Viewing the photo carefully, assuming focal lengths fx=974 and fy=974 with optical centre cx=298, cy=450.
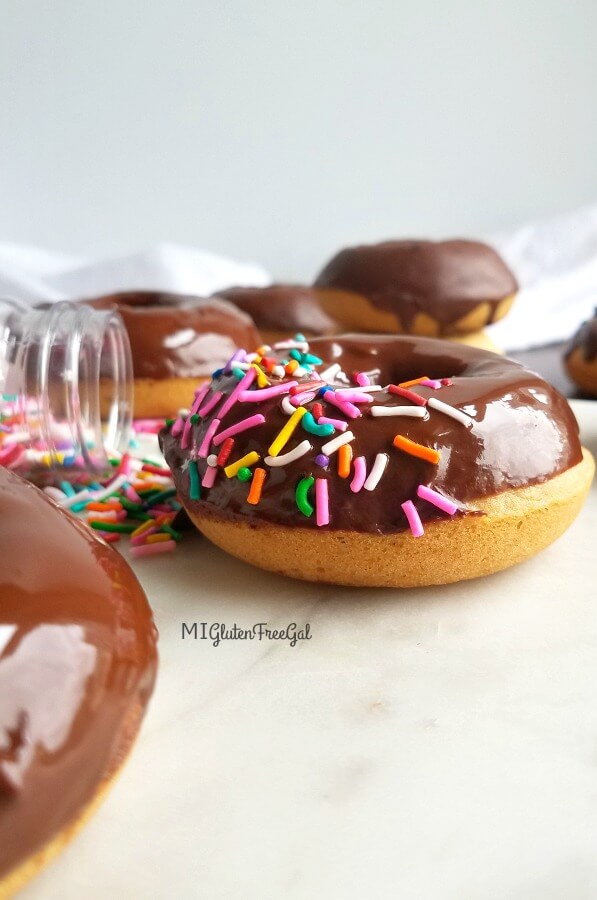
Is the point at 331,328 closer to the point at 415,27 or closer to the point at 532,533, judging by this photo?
the point at 532,533

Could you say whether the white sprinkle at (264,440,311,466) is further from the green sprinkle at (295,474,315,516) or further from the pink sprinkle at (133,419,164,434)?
the pink sprinkle at (133,419,164,434)

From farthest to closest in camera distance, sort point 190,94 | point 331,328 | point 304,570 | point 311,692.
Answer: point 190,94, point 331,328, point 304,570, point 311,692

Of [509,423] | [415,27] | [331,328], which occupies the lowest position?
[331,328]

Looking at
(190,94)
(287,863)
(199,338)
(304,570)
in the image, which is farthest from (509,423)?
(190,94)

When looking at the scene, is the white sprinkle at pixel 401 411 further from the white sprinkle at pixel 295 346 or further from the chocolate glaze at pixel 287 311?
the chocolate glaze at pixel 287 311

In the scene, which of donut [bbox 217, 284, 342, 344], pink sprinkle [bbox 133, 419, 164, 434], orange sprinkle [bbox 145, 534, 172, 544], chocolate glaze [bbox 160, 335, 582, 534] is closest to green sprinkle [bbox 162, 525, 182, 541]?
orange sprinkle [bbox 145, 534, 172, 544]
